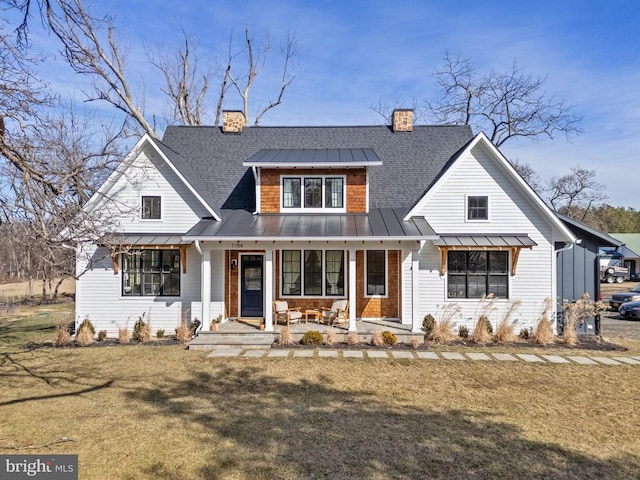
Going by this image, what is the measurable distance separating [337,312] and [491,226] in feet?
19.5

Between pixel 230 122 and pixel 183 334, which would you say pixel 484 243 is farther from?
pixel 230 122

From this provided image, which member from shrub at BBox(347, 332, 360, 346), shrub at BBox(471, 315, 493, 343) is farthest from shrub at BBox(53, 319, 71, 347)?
shrub at BBox(471, 315, 493, 343)

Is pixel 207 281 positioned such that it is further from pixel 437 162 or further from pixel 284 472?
pixel 437 162

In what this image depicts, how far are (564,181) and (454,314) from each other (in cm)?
3910

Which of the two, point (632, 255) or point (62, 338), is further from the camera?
point (632, 255)

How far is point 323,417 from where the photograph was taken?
670 centimetres

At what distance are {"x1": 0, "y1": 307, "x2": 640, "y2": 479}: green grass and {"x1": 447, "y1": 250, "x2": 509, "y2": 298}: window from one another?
147 inches

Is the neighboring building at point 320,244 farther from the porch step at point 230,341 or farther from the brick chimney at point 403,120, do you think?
the brick chimney at point 403,120

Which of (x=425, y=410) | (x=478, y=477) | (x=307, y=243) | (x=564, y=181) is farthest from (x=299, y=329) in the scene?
(x=564, y=181)

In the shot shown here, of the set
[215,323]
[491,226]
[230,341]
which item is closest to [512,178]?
[491,226]

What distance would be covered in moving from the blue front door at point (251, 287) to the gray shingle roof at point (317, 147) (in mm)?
2236

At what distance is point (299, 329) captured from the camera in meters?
12.6

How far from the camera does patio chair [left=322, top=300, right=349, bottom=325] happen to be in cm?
1291

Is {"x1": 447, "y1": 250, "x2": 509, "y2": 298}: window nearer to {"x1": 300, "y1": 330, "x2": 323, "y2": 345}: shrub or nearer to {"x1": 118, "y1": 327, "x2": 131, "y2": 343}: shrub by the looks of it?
{"x1": 300, "y1": 330, "x2": 323, "y2": 345}: shrub
